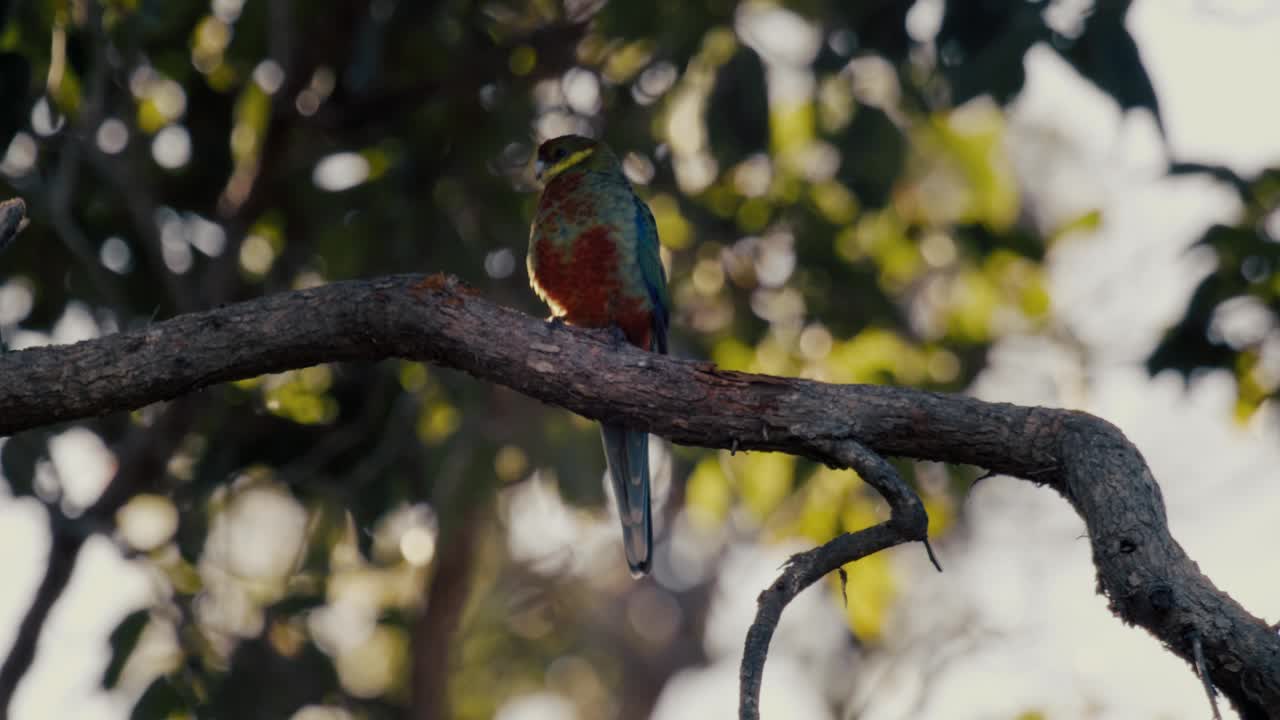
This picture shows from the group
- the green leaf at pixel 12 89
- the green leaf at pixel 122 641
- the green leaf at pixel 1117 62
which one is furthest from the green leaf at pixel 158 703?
the green leaf at pixel 1117 62

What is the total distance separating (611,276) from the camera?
577 cm

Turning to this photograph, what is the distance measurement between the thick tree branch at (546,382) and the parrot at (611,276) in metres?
1.67

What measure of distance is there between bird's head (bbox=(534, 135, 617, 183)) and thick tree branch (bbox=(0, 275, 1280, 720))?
2.53 meters

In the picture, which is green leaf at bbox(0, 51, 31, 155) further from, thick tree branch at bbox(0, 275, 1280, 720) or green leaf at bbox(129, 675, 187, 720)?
green leaf at bbox(129, 675, 187, 720)

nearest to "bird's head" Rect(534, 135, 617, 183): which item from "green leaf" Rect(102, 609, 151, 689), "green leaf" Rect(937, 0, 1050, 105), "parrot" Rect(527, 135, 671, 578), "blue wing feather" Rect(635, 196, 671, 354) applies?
"parrot" Rect(527, 135, 671, 578)

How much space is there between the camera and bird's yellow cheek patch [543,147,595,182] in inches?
253

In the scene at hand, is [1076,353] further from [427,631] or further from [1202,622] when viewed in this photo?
[1202,622]

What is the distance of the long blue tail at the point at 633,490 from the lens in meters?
5.42

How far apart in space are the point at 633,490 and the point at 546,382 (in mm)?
1780

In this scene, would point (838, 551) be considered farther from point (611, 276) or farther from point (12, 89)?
point (12, 89)

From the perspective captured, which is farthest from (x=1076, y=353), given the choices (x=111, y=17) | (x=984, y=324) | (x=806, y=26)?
(x=111, y=17)

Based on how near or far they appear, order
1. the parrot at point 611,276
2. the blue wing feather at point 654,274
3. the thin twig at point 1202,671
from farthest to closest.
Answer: the blue wing feather at point 654,274
the parrot at point 611,276
the thin twig at point 1202,671

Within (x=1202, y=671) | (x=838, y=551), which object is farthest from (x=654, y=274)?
(x=1202, y=671)

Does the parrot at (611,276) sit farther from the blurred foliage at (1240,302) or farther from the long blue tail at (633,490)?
the blurred foliage at (1240,302)
